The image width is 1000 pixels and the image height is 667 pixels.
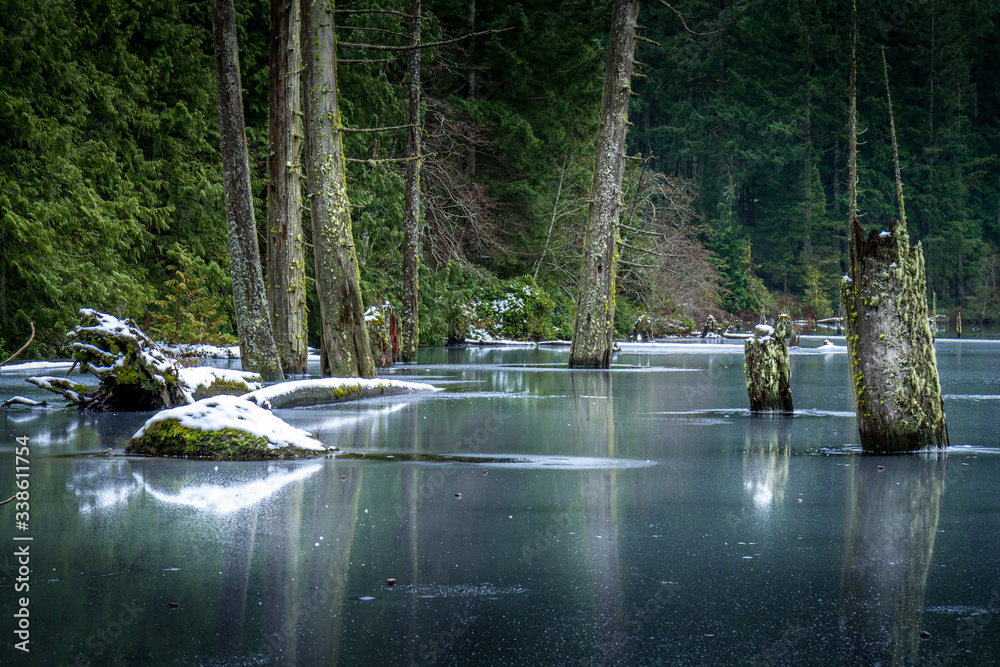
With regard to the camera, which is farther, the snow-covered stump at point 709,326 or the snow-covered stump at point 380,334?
the snow-covered stump at point 709,326

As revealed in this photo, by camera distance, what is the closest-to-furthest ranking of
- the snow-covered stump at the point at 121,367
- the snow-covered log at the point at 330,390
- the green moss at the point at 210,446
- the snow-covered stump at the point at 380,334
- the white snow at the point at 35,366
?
the green moss at the point at 210,446 → the snow-covered stump at the point at 121,367 → the snow-covered log at the point at 330,390 → the white snow at the point at 35,366 → the snow-covered stump at the point at 380,334

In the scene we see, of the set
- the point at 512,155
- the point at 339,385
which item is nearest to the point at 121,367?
the point at 339,385

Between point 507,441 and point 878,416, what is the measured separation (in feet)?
10.2

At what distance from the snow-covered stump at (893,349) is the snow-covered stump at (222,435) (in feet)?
A: 14.5

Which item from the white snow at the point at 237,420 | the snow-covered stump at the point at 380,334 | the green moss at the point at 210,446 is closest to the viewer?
the green moss at the point at 210,446

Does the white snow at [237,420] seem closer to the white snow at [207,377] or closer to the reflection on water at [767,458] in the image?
the reflection on water at [767,458]

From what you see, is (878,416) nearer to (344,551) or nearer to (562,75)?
(344,551)

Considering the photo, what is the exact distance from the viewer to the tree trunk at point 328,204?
1572cm

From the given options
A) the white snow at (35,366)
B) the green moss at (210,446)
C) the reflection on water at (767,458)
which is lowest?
the reflection on water at (767,458)

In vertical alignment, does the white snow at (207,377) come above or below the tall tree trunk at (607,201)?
below

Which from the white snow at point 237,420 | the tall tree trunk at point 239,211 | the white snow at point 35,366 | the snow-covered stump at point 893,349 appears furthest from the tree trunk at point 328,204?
the snow-covered stump at point 893,349

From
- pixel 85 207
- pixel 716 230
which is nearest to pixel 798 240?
pixel 716 230

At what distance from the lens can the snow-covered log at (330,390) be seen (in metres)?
12.5

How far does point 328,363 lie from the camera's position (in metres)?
16.0
